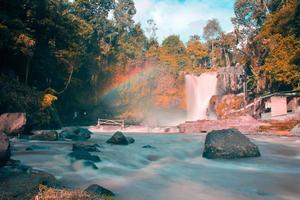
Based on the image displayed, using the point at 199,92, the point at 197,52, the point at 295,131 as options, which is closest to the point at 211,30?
the point at 197,52

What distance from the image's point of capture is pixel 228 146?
11289 millimetres

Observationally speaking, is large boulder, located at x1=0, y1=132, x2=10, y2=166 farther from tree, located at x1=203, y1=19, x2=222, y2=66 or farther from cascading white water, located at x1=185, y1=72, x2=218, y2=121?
tree, located at x1=203, y1=19, x2=222, y2=66

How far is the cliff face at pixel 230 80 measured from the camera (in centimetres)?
4869

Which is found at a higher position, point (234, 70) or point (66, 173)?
point (234, 70)

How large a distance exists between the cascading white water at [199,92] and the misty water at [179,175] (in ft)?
127

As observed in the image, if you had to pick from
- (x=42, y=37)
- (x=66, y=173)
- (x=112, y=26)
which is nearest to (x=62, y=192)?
(x=66, y=173)

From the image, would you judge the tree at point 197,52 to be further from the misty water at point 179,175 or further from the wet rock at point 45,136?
the misty water at point 179,175

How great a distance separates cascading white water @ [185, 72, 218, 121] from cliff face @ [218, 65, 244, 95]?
1.10 meters

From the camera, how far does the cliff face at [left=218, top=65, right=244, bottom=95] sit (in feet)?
160

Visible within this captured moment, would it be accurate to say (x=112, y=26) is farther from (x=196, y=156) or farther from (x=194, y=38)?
(x=196, y=156)

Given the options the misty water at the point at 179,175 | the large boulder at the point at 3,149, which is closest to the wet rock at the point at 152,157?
the misty water at the point at 179,175

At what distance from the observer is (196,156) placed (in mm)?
12359

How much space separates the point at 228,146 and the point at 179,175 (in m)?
3.46

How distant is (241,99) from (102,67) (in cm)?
2159
